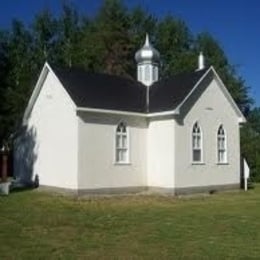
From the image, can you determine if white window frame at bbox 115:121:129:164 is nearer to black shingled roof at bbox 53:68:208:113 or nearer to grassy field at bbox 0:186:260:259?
black shingled roof at bbox 53:68:208:113

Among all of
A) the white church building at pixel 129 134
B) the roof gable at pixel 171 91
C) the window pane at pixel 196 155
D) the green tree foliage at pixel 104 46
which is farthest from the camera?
the green tree foliage at pixel 104 46

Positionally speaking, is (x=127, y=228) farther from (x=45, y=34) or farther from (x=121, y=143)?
(x=45, y=34)

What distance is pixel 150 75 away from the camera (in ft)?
109

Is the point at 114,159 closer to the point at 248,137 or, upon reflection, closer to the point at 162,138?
the point at 162,138

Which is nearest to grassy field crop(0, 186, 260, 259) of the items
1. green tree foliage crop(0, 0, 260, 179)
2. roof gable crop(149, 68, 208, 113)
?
roof gable crop(149, 68, 208, 113)

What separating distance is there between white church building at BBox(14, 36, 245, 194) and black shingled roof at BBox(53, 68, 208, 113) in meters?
0.06

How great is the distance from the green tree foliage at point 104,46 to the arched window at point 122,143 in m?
19.7

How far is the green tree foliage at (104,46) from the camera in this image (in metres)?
51.4

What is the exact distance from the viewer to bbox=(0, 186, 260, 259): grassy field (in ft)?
38.2

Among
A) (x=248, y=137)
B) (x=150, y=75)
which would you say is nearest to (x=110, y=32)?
(x=248, y=137)

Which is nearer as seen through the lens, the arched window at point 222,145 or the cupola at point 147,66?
the arched window at point 222,145

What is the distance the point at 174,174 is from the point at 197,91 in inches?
178

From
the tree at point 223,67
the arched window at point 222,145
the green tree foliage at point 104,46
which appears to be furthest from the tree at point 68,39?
the arched window at point 222,145

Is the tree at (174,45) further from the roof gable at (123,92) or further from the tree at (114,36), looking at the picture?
the roof gable at (123,92)
